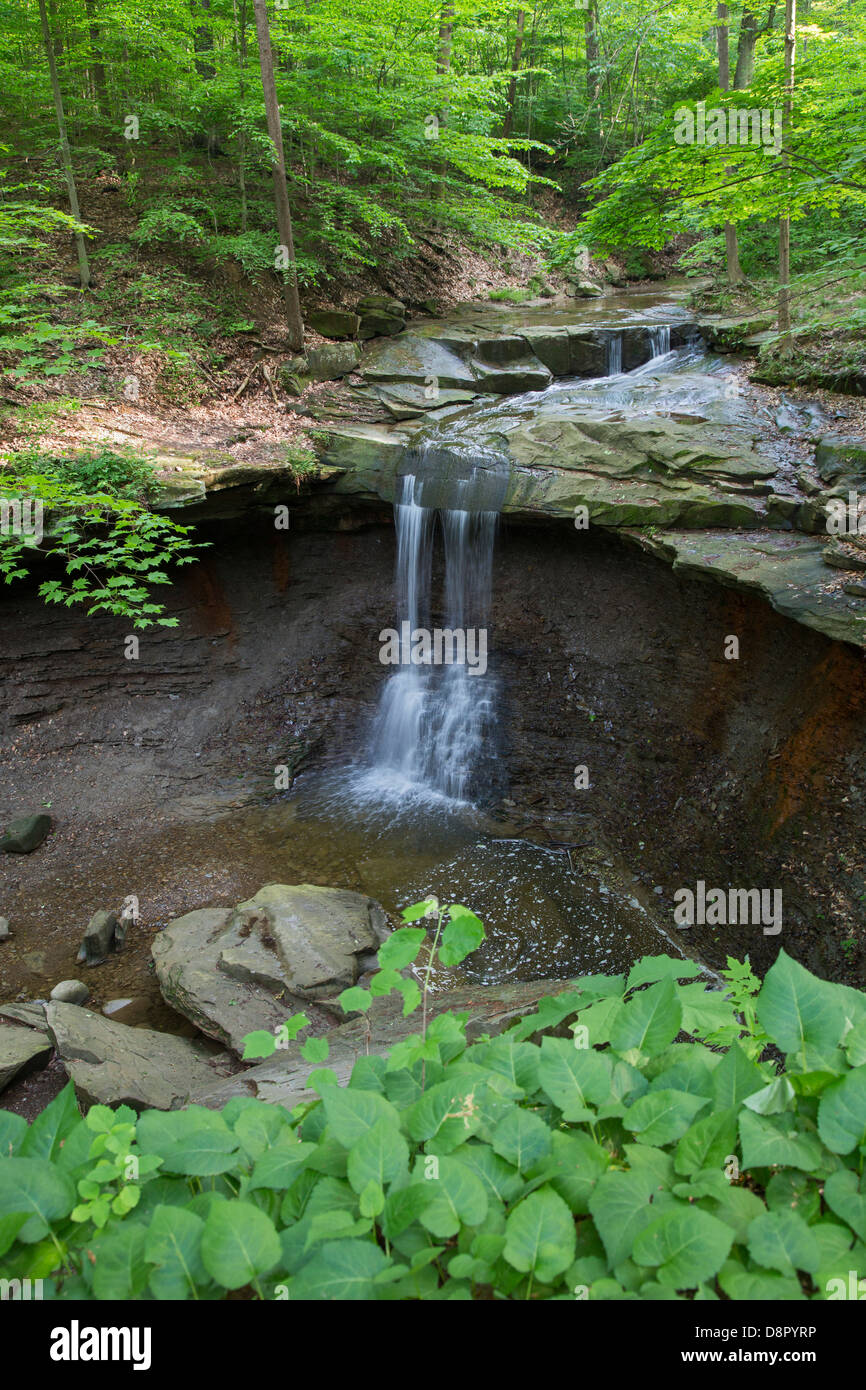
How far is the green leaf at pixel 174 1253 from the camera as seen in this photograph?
3.83ft

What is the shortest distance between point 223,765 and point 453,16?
11878mm

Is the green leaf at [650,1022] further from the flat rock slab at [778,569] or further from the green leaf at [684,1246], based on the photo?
the flat rock slab at [778,569]

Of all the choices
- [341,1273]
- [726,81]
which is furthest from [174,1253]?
[726,81]

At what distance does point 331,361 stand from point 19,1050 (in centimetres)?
1020

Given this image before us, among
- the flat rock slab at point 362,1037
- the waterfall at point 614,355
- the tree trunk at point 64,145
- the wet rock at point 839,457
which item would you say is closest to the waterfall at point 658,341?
the waterfall at point 614,355

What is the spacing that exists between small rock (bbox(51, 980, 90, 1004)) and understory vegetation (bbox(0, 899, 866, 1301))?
4.86 m

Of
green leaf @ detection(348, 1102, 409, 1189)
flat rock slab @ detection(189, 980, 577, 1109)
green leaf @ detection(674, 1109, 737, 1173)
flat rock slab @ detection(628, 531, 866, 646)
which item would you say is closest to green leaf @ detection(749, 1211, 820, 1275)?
green leaf @ detection(674, 1109, 737, 1173)

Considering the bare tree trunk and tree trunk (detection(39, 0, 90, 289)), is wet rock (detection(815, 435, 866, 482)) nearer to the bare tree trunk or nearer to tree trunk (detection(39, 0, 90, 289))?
the bare tree trunk

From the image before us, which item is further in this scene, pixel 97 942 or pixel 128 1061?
pixel 97 942

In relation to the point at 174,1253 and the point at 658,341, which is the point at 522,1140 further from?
the point at 658,341

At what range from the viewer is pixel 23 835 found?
25.3 feet

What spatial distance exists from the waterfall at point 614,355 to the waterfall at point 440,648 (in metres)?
4.96
